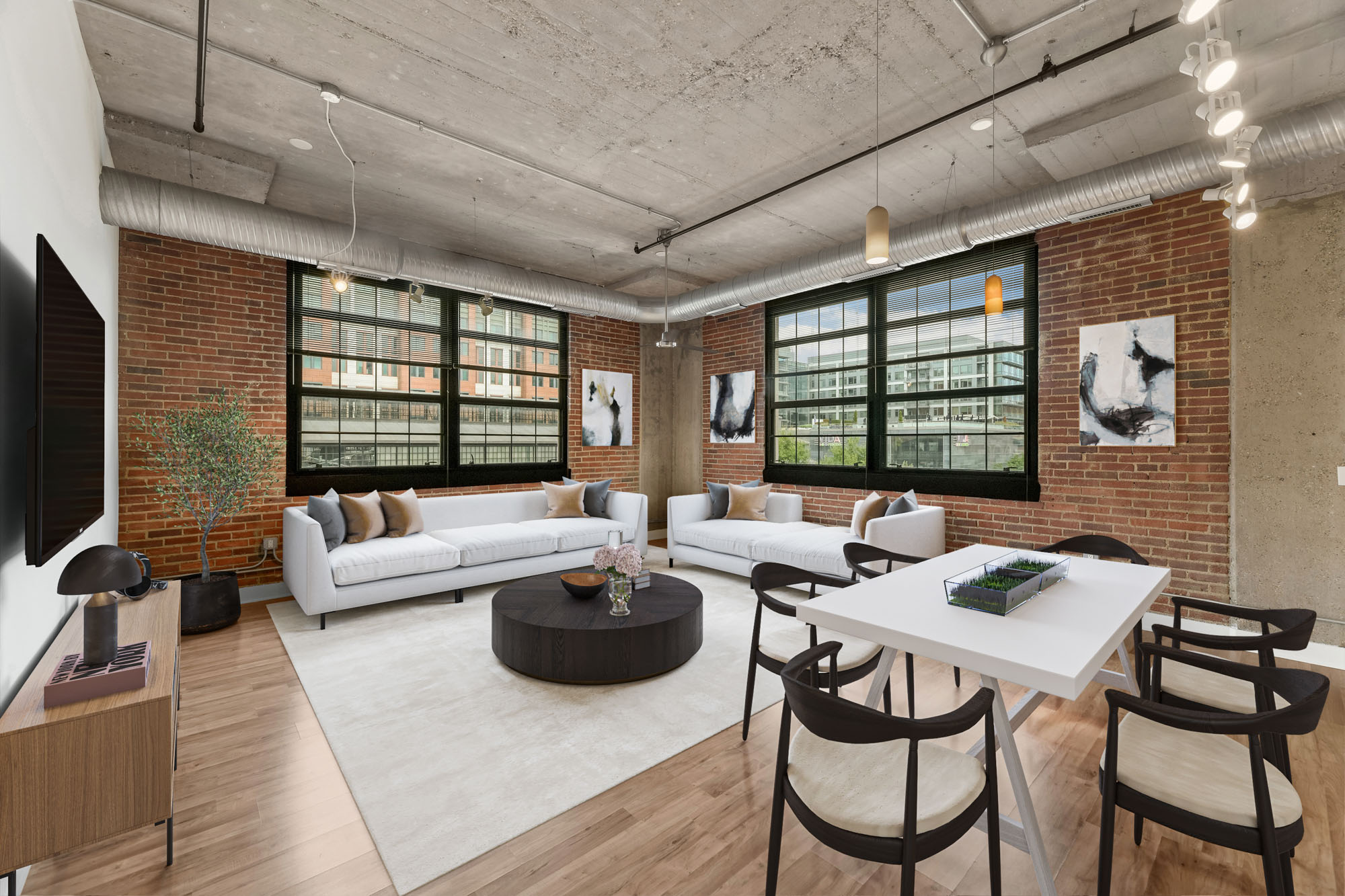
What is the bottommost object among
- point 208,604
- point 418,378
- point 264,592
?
point 264,592

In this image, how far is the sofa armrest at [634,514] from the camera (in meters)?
6.49

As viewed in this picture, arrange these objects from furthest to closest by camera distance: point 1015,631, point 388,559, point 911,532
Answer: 1. point 911,532
2. point 388,559
3. point 1015,631

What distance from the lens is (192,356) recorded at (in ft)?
16.0

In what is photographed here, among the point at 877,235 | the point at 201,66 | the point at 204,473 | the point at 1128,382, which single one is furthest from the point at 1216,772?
the point at 204,473

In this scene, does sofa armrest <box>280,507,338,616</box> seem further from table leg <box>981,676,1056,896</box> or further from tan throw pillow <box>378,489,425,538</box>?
table leg <box>981,676,1056,896</box>

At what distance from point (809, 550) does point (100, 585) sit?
4.50 metres

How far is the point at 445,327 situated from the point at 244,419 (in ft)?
7.24

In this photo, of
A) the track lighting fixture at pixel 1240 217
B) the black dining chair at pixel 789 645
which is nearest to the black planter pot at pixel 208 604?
the black dining chair at pixel 789 645

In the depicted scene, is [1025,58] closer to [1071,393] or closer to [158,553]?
[1071,393]

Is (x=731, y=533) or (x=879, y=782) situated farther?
(x=731, y=533)

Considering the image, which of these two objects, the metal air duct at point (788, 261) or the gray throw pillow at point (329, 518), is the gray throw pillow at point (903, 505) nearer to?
the metal air duct at point (788, 261)

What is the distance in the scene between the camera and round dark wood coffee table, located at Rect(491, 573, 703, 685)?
3.41m

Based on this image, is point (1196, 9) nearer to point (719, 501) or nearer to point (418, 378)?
point (719, 501)

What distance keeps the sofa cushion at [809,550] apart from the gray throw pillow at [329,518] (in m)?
3.62
